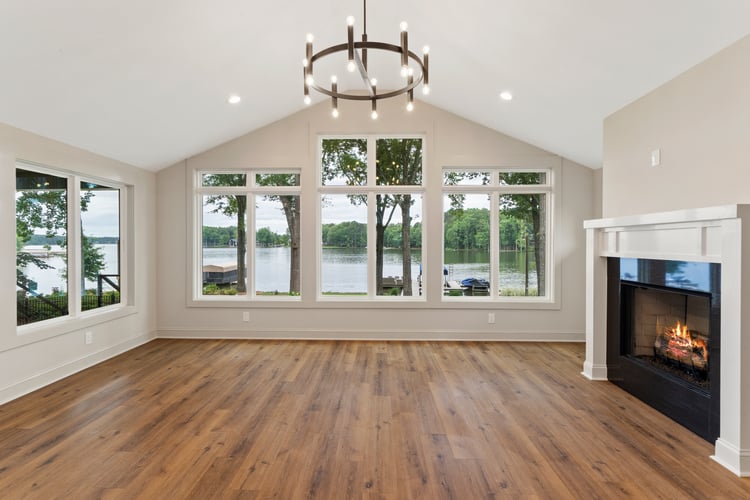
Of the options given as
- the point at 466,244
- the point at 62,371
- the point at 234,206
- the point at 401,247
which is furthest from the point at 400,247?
the point at 62,371

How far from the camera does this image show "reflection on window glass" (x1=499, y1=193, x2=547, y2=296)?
5578 millimetres

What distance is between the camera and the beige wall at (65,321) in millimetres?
3312

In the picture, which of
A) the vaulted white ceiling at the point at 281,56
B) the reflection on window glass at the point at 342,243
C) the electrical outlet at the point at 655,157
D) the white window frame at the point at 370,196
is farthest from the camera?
the reflection on window glass at the point at 342,243

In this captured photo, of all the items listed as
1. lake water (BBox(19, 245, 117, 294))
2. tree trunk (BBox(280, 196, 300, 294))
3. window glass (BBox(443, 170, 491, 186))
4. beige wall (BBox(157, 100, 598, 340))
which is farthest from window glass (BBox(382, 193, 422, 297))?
lake water (BBox(19, 245, 117, 294))

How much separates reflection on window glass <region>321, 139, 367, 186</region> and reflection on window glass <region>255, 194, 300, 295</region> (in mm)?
630

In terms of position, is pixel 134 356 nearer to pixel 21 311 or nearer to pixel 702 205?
pixel 21 311

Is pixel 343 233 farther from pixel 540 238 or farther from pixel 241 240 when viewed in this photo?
pixel 540 238

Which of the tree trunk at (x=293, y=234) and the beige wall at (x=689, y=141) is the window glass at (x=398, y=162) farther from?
the beige wall at (x=689, y=141)

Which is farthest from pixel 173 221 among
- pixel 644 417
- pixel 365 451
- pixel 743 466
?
pixel 743 466

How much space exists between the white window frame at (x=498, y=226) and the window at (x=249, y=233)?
2240 millimetres

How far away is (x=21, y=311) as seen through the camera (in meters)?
3.56

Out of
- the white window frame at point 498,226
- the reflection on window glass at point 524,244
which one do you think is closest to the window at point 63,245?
the white window frame at point 498,226

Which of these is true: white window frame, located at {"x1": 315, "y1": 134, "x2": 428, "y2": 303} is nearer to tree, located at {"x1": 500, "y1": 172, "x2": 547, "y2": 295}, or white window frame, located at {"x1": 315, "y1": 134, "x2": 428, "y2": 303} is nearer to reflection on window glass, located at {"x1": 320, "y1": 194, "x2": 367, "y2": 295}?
reflection on window glass, located at {"x1": 320, "y1": 194, "x2": 367, "y2": 295}

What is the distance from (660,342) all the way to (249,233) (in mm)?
4996
